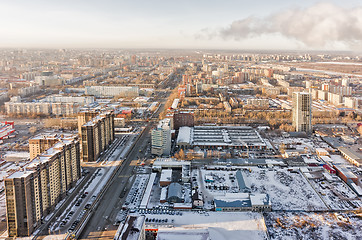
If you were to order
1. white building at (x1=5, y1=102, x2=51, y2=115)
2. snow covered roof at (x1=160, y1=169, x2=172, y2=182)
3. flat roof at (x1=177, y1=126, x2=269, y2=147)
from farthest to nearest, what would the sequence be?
1. white building at (x1=5, y1=102, x2=51, y2=115)
2. flat roof at (x1=177, y1=126, x2=269, y2=147)
3. snow covered roof at (x1=160, y1=169, x2=172, y2=182)

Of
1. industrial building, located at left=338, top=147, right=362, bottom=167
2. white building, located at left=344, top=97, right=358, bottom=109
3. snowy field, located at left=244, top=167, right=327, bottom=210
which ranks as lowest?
snowy field, located at left=244, top=167, right=327, bottom=210

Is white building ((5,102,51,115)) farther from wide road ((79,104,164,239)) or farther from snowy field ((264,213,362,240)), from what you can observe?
snowy field ((264,213,362,240))

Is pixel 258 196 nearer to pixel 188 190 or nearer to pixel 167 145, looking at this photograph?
pixel 188 190

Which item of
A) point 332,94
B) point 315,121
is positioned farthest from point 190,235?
point 332,94

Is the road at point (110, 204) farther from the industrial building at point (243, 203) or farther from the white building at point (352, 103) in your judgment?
the white building at point (352, 103)

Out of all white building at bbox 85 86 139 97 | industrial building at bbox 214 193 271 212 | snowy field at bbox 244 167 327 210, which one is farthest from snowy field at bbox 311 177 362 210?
white building at bbox 85 86 139 97

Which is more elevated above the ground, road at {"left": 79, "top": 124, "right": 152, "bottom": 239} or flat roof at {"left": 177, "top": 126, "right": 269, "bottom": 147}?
flat roof at {"left": 177, "top": 126, "right": 269, "bottom": 147}
